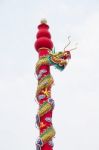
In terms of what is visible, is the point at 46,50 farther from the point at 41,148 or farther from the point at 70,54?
the point at 41,148

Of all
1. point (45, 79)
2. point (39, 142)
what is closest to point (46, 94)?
point (45, 79)

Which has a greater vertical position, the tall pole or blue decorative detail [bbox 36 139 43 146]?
the tall pole

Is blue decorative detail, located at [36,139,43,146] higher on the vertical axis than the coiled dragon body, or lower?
lower

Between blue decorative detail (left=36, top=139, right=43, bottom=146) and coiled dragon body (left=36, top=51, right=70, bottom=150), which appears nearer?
blue decorative detail (left=36, top=139, right=43, bottom=146)

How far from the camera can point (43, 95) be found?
30203 millimetres

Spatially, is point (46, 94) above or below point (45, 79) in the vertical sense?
below

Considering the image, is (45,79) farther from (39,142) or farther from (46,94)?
(39,142)

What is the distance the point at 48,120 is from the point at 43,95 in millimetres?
2007

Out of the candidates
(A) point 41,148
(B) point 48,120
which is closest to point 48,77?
(B) point 48,120

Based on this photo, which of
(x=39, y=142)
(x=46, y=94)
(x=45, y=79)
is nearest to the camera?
(x=39, y=142)

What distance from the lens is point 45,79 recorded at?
101 ft

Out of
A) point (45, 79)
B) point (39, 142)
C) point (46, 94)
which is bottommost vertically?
point (39, 142)

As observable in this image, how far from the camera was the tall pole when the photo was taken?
28.9 meters

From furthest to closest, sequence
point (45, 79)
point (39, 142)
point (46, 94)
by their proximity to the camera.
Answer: point (45, 79) → point (46, 94) → point (39, 142)
